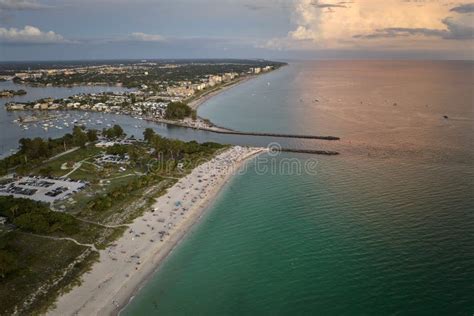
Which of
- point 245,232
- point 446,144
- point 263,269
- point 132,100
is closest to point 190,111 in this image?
point 132,100

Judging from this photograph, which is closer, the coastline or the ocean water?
the ocean water

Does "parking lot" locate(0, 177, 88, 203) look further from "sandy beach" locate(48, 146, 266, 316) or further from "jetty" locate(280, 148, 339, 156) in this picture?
"jetty" locate(280, 148, 339, 156)

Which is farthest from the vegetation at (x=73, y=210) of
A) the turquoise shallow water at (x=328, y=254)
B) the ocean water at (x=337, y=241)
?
the turquoise shallow water at (x=328, y=254)

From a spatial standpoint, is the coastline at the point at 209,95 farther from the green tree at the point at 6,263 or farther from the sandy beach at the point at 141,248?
the green tree at the point at 6,263

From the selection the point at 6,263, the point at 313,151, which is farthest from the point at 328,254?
the point at 313,151

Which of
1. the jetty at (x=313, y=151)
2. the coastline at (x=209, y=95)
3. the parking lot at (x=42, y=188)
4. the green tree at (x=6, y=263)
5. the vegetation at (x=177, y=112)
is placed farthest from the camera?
the coastline at (x=209, y=95)

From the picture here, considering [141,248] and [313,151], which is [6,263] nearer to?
[141,248]

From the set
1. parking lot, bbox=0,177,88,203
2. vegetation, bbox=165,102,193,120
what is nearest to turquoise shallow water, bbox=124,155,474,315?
parking lot, bbox=0,177,88,203
